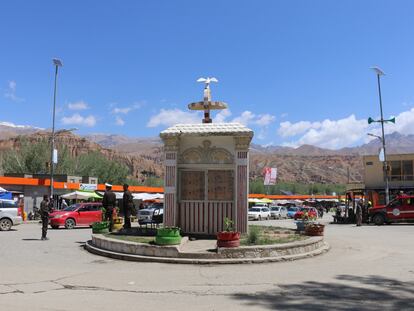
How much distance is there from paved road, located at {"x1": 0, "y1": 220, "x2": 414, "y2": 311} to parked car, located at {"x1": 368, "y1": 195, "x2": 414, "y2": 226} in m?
17.5

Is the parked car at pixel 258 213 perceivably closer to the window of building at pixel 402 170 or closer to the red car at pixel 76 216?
the window of building at pixel 402 170

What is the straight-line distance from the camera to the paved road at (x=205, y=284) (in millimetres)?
7637

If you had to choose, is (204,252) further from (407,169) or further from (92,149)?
(92,149)

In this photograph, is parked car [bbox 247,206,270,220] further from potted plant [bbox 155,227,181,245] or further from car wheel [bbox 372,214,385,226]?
potted plant [bbox 155,227,181,245]

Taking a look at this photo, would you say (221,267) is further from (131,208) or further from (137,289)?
(131,208)

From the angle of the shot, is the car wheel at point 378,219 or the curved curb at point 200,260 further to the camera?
the car wheel at point 378,219

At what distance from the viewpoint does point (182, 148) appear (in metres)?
16.0

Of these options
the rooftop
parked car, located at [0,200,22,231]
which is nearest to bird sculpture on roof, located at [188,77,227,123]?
the rooftop

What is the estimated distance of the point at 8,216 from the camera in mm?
24484

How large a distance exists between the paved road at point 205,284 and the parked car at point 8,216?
11616 mm

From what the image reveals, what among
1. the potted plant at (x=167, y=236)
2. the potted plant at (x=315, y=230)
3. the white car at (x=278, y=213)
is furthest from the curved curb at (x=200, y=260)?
the white car at (x=278, y=213)

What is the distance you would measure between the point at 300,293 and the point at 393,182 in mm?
46854

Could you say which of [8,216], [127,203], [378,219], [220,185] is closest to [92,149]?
[8,216]

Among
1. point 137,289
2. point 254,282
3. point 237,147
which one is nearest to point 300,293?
point 254,282
